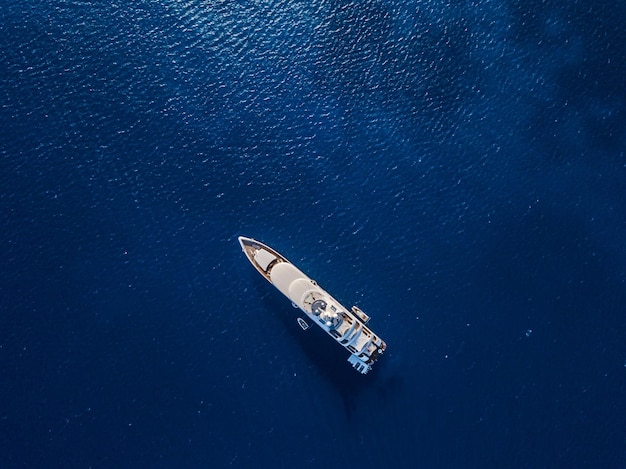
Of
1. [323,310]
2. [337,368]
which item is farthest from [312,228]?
[337,368]

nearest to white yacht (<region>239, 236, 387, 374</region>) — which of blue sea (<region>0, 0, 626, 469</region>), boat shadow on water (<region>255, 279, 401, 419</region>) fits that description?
boat shadow on water (<region>255, 279, 401, 419</region>)

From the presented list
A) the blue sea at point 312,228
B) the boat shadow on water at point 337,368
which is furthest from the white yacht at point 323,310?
the blue sea at point 312,228

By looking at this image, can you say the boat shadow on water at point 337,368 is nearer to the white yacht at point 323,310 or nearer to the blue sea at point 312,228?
the blue sea at point 312,228

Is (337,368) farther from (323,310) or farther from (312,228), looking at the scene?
(312,228)

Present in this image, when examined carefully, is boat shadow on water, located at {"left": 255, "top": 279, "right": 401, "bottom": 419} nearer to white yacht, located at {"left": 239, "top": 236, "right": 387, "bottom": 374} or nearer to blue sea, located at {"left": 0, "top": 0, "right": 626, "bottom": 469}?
blue sea, located at {"left": 0, "top": 0, "right": 626, "bottom": 469}

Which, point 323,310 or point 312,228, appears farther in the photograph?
point 312,228

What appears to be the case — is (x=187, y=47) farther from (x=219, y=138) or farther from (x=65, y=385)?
(x=65, y=385)
